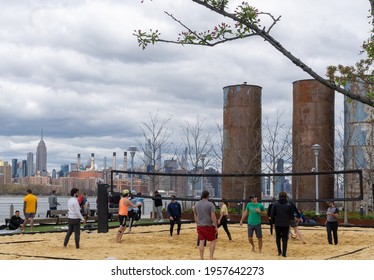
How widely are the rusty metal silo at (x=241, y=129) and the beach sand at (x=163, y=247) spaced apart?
55.4ft

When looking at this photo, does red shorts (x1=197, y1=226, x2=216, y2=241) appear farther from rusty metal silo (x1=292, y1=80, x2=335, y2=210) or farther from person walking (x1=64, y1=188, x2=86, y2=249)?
rusty metal silo (x1=292, y1=80, x2=335, y2=210)

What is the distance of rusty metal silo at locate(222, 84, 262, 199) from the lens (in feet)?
127

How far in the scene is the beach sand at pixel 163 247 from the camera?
14.2m

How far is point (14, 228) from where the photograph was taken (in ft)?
73.5

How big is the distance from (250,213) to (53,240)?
266 inches

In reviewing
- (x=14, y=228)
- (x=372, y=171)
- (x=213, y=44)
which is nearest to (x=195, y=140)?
(x=372, y=171)

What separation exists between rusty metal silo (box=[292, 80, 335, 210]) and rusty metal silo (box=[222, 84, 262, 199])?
106 inches

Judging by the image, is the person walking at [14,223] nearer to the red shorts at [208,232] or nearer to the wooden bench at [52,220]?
the wooden bench at [52,220]

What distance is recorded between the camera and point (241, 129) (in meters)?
38.9

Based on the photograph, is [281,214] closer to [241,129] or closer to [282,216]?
[282,216]

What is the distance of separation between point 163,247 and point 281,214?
416 centimetres

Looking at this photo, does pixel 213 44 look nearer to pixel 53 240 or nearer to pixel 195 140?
pixel 53 240

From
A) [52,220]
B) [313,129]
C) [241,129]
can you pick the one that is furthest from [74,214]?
[313,129]

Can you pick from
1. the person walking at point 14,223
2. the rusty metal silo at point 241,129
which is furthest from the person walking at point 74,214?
the rusty metal silo at point 241,129
